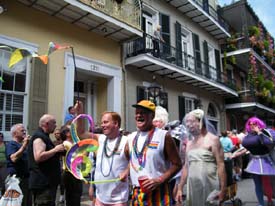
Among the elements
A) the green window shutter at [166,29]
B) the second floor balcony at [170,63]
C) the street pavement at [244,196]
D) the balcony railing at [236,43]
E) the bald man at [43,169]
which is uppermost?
the balcony railing at [236,43]

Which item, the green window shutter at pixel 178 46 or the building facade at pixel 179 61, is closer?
the building facade at pixel 179 61

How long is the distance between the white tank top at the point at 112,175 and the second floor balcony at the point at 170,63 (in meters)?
7.93

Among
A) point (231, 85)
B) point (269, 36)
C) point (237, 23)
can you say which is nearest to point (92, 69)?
point (231, 85)

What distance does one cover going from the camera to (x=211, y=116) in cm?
1716

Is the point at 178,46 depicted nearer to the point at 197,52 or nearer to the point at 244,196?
the point at 197,52

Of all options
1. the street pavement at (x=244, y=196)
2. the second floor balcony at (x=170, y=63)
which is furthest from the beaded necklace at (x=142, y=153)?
the second floor balcony at (x=170, y=63)

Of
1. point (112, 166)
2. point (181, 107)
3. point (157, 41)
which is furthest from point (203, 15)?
point (112, 166)

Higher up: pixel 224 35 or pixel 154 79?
pixel 224 35

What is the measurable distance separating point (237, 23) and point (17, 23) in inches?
685

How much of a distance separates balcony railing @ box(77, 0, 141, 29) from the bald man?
5.76 metres

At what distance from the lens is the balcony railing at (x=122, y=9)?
9.15 metres

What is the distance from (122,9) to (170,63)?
311 centimetres

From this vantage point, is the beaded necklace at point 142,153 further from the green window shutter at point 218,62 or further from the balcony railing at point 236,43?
the balcony railing at point 236,43

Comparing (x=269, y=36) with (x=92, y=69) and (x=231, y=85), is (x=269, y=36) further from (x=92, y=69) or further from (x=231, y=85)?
(x=92, y=69)
